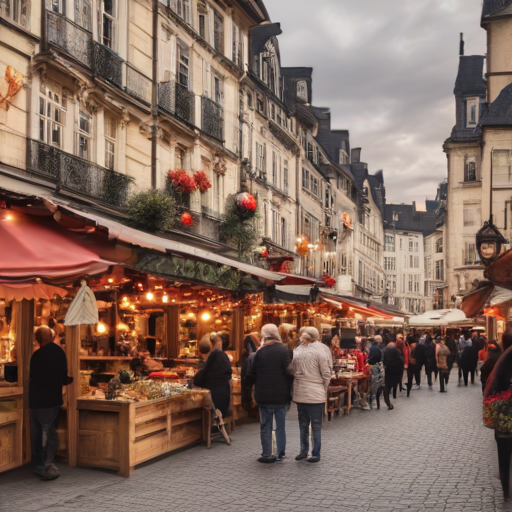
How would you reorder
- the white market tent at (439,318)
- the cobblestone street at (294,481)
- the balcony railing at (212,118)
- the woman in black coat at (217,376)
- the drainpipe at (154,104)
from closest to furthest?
the cobblestone street at (294,481) < the woman in black coat at (217,376) < the drainpipe at (154,104) < the balcony railing at (212,118) < the white market tent at (439,318)

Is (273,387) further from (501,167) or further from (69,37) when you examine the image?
(501,167)

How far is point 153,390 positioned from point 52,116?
29.2 ft

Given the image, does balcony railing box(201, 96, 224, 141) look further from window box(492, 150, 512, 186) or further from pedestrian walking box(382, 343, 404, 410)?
window box(492, 150, 512, 186)

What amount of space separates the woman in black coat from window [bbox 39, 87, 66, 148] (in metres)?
7.56

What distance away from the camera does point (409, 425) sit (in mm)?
16219

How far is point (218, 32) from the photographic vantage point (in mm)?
29438

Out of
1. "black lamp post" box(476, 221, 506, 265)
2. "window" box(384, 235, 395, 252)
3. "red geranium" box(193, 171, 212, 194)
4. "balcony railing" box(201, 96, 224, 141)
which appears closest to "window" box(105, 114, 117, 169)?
"red geranium" box(193, 171, 212, 194)

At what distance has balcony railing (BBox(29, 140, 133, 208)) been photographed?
17.5 meters

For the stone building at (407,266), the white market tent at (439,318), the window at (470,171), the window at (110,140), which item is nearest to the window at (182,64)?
the window at (110,140)

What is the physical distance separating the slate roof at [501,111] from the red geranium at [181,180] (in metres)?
27.1

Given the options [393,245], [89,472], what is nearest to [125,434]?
[89,472]

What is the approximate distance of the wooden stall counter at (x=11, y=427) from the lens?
10250 mm

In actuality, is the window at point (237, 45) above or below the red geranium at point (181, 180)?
above

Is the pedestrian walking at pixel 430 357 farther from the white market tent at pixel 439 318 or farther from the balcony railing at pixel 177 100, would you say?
the balcony railing at pixel 177 100
